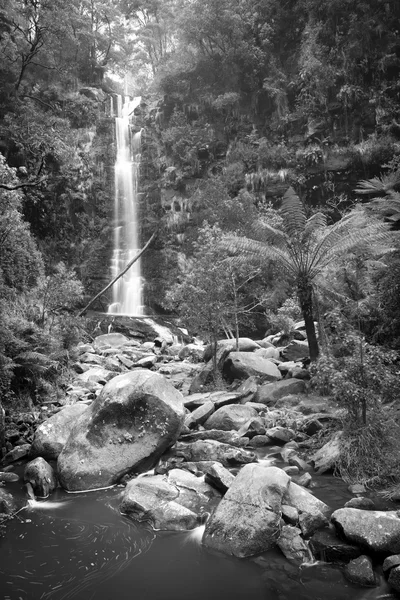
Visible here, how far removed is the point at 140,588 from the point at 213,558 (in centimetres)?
78

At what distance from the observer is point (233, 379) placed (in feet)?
39.0

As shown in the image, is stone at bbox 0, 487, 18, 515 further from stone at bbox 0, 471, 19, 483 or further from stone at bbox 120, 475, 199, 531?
stone at bbox 120, 475, 199, 531

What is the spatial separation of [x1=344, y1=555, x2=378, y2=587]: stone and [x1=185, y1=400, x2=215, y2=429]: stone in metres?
4.84

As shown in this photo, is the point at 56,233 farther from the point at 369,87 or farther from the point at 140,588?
the point at 140,588

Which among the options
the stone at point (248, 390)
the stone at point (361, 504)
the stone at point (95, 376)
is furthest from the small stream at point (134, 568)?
the stone at point (95, 376)

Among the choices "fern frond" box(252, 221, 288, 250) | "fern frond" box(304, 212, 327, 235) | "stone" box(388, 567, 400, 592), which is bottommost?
"stone" box(388, 567, 400, 592)

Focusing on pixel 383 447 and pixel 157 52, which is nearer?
pixel 383 447

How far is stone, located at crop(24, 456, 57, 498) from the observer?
5.96 m

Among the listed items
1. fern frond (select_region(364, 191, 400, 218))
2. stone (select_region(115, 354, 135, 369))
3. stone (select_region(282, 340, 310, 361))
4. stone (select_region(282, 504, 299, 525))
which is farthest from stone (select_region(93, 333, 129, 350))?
stone (select_region(282, 504, 299, 525))

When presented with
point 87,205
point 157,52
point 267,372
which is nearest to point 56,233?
point 87,205

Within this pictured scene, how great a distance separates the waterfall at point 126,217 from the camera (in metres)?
25.7

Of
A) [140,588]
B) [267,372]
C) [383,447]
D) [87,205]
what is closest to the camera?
[140,588]

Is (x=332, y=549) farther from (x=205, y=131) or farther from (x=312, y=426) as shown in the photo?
(x=205, y=131)

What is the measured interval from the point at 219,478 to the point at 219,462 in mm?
1056
